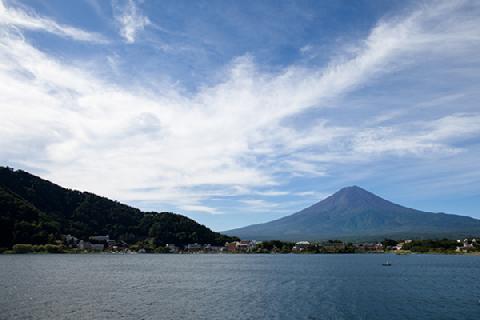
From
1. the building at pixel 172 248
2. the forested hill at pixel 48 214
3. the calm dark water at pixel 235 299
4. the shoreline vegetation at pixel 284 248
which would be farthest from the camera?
the building at pixel 172 248

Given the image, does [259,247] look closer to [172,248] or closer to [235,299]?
[172,248]

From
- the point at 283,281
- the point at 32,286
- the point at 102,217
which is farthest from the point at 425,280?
the point at 102,217

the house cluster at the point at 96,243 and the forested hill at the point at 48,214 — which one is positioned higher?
the forested hill at the point at 48,214

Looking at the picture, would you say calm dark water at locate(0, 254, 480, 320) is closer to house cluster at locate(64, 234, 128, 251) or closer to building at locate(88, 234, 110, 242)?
house cluster at locate(64, 234, 128, 251)

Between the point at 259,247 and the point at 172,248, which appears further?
the point at 259,247

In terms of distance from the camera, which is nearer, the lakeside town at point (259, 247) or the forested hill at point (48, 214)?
the forested hill at point (48, 214)

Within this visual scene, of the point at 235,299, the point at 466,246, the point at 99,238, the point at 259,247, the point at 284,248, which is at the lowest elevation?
the point at 235,299

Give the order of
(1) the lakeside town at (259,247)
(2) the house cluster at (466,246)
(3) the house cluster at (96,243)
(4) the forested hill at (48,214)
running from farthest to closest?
(2) the house cluster at (466,246) < (1) the lakeside town at (259,247) < (3) the house cluster at (96,243) < (4) the forested hill at (48,214)

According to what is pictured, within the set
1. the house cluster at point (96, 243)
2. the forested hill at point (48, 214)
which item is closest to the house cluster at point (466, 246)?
the forested hill at point (48, 214)

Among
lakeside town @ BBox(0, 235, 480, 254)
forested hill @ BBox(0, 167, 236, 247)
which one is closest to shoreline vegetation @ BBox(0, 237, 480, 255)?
lakeside town @ BBox(0, 235, 480, 254)

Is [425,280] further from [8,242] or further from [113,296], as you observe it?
[8,242]

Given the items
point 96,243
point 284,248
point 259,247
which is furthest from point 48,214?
point 284,248

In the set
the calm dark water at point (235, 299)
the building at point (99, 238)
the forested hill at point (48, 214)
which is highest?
the forested hill at point (48, 214)

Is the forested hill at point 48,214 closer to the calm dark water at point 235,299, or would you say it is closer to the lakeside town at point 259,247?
the lakeside town at point 259,247
